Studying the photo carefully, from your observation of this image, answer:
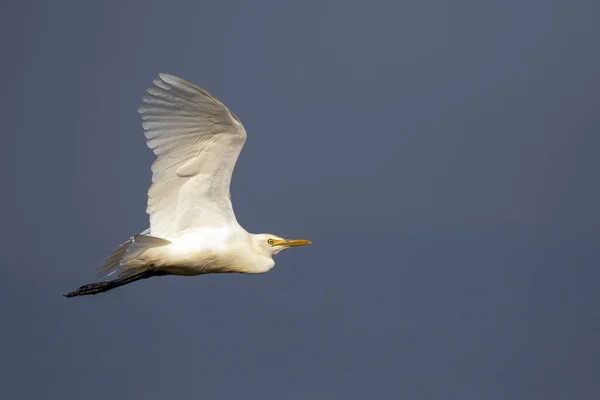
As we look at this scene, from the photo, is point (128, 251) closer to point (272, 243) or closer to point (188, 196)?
point (188, 196)

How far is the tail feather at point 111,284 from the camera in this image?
17672mm

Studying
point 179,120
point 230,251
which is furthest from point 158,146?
point 230,251

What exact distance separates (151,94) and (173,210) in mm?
1749

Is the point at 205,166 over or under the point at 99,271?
A: over

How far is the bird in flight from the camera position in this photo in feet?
55.8

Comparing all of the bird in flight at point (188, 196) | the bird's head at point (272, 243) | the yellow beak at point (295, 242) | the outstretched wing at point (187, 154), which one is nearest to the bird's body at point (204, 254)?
the bird in flight at point (188, 196)

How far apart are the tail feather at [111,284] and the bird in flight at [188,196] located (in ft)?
0.09

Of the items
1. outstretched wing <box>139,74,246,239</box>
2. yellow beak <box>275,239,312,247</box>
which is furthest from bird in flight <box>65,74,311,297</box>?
yellow beak <box>275,239,312,247</box>

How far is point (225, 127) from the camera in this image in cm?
1712

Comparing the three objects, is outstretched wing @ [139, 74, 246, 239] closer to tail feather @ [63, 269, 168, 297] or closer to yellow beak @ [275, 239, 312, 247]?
tail feather @ [63, 269, 168, 297]

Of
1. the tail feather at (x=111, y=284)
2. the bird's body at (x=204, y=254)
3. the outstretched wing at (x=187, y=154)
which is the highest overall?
the outstretched wing at (x=187, y=154)

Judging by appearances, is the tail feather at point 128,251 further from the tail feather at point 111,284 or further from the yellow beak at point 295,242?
the yellow beak at point 295,242

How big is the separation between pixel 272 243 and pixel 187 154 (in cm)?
193

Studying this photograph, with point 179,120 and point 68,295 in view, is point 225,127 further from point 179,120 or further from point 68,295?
point 68,295
